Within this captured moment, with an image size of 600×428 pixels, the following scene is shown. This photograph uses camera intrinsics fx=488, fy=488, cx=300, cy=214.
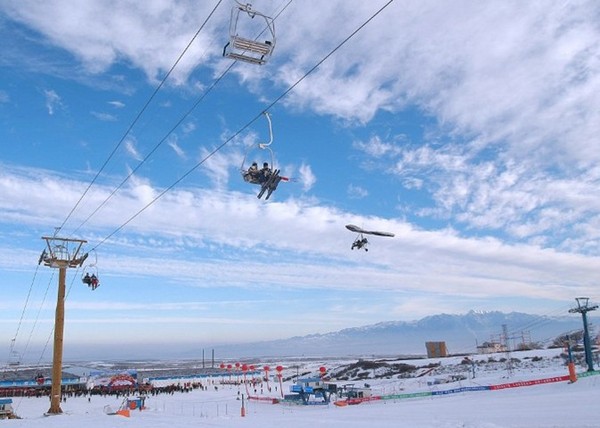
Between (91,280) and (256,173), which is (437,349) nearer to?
(91,280)

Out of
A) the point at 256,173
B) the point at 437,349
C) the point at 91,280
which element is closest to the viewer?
the point at 256,173

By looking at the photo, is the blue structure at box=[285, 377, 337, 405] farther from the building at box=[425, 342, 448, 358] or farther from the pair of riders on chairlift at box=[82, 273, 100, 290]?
the building at box=[425, 342, 448, 358]

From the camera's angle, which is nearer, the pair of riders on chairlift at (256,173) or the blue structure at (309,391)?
the pair of riders on chairlift at (256,173)

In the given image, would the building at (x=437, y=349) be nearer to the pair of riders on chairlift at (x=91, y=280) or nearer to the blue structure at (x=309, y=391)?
the blue structure at (x=309, y=391)

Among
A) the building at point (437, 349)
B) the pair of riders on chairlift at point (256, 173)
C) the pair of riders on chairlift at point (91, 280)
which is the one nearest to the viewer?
the pair of riders on chairlift at point (256, 173)

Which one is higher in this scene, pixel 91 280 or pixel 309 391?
pixel 91 280

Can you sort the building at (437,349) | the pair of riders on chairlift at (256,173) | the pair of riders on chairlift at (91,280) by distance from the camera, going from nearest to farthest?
1. the pair of riders on chairlift at (256,173)
2. the pair of riders on chairlift at (91,280)
3. the building at (437,349)

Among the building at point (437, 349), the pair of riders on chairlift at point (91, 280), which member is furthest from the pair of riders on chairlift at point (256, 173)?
the building at point (437, 349)

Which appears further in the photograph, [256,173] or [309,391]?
[309,391]

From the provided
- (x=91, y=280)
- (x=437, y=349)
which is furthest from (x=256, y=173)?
(x=437, y=349)

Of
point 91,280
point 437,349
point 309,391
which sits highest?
point 91,280

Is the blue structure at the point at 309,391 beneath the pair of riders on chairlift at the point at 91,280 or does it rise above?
beneath

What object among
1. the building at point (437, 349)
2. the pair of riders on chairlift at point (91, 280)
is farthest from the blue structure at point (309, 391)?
the building at point (437, 349)
